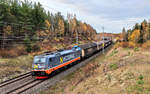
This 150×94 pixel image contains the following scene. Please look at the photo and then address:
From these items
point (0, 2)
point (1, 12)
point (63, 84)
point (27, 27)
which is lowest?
point (63, 84)

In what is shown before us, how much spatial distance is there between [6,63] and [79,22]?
3100 inches

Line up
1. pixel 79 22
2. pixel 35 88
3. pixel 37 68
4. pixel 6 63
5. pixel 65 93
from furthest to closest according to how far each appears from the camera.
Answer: pixel 79 22
pixel 6 63
pixel 37 68
pixel 35 88
pixel 65 93

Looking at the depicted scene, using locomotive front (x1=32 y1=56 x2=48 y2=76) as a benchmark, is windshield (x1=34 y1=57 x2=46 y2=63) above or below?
above

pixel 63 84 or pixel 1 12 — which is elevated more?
pixel 1 12

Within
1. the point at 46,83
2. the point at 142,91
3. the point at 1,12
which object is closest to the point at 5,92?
the point at 46,83

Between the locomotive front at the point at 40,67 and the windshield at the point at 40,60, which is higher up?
the windshield at the point at 40,60

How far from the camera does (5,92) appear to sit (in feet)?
37.9

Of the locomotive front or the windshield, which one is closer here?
the locomotive front

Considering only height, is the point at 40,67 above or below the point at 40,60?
below

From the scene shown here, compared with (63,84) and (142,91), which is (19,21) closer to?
(63,84)

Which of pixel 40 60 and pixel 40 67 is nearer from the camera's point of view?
pixel 40 67

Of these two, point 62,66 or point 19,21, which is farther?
point 19,21

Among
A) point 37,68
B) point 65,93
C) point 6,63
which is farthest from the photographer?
point 6,63

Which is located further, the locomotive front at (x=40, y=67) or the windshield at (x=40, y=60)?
the windshield at (x=40, y=60)
